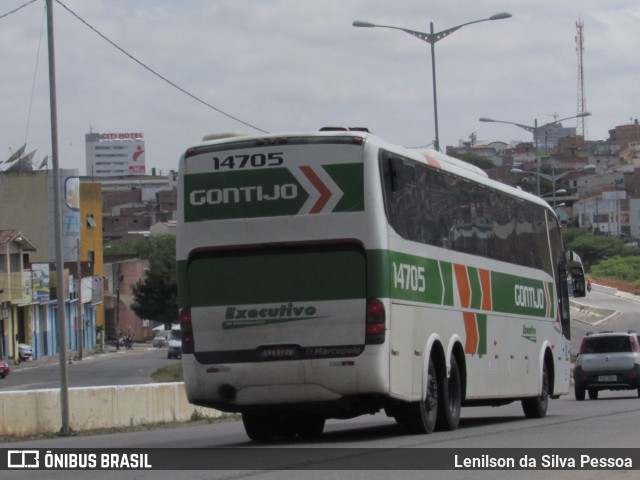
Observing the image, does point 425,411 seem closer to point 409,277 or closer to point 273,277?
point 409,277

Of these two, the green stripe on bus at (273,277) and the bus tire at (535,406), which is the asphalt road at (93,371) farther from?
the green stripe on bus at (273,277)

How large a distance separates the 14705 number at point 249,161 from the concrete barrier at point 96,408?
29.8 feet

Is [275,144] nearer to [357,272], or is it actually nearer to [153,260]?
[357,272]

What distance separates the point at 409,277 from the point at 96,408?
34.4ft

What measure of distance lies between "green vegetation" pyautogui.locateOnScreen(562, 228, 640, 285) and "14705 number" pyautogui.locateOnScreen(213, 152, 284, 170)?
13027cm

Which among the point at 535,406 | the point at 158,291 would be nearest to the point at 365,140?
the point at 535,406

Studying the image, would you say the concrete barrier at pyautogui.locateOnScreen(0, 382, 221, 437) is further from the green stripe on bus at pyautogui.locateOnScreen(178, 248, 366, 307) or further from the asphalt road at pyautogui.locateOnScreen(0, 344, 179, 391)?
the asphalt road at pyautogui.locateOnScreen(0, 344, 179, 391)

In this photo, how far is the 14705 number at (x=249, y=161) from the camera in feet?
50.8

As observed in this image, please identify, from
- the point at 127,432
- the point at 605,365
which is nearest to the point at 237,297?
the point at 127,432

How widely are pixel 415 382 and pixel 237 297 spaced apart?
8.39 ft

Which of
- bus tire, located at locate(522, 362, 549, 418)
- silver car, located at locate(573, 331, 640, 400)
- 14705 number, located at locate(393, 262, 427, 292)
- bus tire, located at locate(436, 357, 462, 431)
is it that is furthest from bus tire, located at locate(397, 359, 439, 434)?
silver car, located at locate(573, 331, 640, 400)

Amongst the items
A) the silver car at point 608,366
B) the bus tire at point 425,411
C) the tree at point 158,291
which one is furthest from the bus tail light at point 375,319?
the tree at point 158,291

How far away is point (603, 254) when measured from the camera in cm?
16000

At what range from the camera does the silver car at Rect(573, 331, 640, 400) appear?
105ft
